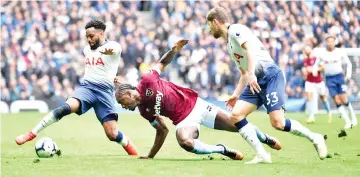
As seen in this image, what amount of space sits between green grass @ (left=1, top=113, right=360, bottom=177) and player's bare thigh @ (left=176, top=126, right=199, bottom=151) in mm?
273

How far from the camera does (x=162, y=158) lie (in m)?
13.2

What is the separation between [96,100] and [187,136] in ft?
7.99

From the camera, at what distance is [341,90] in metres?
21.8

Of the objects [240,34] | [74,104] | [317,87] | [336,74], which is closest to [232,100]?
[240,34]

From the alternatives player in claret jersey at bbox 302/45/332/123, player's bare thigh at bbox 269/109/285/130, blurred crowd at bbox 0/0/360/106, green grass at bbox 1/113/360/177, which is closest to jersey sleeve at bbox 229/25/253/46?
player's bare thigh at bbox 269/109/285/130

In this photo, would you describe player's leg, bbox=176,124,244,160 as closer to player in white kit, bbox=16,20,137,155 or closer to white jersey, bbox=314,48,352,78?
player in white kit, bbox=16,20,137,155

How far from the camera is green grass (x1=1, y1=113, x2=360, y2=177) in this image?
1089cm

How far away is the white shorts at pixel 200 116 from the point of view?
12352 mm

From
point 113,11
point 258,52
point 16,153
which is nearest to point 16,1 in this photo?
point 113,11

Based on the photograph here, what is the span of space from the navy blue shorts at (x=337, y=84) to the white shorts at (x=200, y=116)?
9.89m

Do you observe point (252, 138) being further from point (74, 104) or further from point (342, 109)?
point (342, 109)

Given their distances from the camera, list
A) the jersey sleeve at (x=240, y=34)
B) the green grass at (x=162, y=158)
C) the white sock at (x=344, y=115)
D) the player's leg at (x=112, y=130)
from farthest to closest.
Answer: the white sock at (x=344, y=115) < the player's leg at (x=112, y=130) < the jersey sleeve at (x=240, y=34) < the green grass at (x=162, y=158)

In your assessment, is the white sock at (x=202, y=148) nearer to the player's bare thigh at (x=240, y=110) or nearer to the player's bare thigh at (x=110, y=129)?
the player's bare thigh at (x=240, y=110)

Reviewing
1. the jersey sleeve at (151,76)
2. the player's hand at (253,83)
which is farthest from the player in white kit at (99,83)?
the player's hand at (253,83)
